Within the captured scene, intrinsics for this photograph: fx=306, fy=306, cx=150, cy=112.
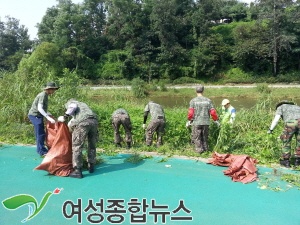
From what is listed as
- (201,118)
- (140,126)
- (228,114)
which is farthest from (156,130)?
(228,114)

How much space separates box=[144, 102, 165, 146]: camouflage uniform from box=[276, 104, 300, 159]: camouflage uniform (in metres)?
2.29

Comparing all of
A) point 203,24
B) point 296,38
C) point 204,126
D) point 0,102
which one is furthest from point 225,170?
point 203,24

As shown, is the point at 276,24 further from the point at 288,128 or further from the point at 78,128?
the point at 78,128

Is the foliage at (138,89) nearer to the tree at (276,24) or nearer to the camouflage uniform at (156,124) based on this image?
the tree at (276,24)

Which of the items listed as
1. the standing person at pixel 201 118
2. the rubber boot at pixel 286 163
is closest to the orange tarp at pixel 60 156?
the standing person at pixel 201 118

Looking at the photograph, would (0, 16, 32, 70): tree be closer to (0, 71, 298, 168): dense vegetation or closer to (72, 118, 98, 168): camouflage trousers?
(0, 71, 298, 168): dense vegetation

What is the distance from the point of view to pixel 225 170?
16.7 ft

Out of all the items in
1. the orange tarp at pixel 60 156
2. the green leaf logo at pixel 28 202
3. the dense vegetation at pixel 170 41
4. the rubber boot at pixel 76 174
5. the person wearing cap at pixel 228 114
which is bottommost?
the green leaf logo at pixel 28 202

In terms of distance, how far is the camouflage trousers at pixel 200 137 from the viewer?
6.04 meters

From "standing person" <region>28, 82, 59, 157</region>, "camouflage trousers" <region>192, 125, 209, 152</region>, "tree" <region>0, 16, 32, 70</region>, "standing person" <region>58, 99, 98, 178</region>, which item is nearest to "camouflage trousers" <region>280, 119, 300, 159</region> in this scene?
"camouflage trousers" <region>192, 125, 209, 152</region>

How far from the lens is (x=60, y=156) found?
5.11 m

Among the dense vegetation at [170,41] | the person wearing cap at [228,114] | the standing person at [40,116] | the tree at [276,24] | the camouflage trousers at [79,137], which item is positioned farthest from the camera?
the dense vegetation at [170,41]

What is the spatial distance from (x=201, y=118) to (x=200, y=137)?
42cm

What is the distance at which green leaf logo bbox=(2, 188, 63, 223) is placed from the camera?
3.93 metres
